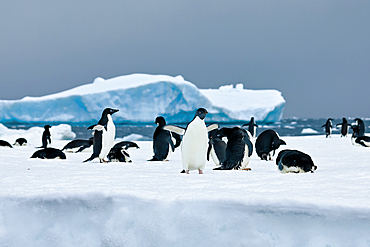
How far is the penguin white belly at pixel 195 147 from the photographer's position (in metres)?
Result: 3.47

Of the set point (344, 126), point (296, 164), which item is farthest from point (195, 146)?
point (344, 126)

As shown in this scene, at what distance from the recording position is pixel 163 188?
2.29 m

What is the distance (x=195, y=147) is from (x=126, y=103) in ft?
79.3

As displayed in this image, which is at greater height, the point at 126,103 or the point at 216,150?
the point at 126,103

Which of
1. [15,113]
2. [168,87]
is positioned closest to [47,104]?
[15,113]

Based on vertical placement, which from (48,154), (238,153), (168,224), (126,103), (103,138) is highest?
(126,103)

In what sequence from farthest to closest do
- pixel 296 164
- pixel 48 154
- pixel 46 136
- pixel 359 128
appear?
pixel 359 128
pixel 46 136
pixel 48 154
pixel 296 164

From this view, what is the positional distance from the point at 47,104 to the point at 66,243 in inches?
1080

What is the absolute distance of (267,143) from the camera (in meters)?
5.04

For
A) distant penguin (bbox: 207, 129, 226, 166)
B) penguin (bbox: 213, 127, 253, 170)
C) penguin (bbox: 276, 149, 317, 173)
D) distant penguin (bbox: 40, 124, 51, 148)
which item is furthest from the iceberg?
penguin (bbox: 276, 149, 317, 173)

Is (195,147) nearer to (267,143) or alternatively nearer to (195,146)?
(195,146)

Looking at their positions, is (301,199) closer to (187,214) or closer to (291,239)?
(291,239)

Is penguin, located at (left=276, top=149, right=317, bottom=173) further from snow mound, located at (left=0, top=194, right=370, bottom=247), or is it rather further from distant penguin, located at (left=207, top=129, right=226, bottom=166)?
snow mound, located at (left=0, top=194, right=370, bottom=247)

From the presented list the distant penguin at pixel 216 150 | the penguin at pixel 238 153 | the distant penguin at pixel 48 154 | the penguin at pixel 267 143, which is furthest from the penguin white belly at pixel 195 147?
the distant penguin at pixel 48 154
